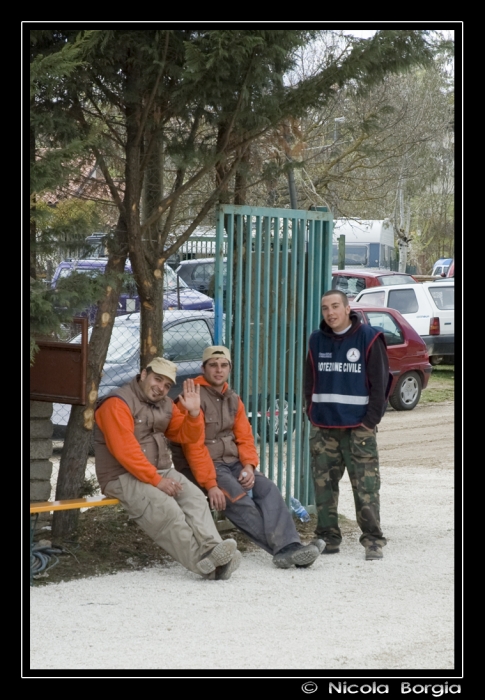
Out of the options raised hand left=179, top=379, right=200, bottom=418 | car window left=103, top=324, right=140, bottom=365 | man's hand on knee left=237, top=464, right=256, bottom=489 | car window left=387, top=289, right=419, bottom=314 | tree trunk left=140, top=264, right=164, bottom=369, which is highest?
car window left=387, top=289, right=419, bottom=314

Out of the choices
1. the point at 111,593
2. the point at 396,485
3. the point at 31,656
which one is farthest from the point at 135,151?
the point at 396,485

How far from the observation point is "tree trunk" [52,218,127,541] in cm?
720

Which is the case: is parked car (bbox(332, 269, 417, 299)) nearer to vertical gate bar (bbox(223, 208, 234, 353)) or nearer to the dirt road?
the dirt road

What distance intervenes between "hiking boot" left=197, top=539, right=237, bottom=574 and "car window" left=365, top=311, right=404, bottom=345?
971 centimetres

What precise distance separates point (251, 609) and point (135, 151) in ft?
10.9

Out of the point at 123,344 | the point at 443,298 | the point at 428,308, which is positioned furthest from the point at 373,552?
the point at 443,298

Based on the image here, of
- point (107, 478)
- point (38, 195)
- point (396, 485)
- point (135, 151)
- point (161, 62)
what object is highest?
point (161, 62)

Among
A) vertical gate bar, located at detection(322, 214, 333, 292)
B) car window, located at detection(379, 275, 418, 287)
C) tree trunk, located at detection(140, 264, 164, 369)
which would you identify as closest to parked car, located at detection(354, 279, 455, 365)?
car window, located at detection(379, 275, 418, 287)

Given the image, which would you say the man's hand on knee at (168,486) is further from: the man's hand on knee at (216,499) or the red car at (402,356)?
the red car at (402,356)

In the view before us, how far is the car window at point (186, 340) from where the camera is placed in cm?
1204

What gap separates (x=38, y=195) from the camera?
19.6 ft

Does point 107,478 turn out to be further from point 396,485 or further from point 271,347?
point 396,485

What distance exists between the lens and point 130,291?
307 inches

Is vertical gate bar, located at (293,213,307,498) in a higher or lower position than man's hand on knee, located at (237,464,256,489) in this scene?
higher
